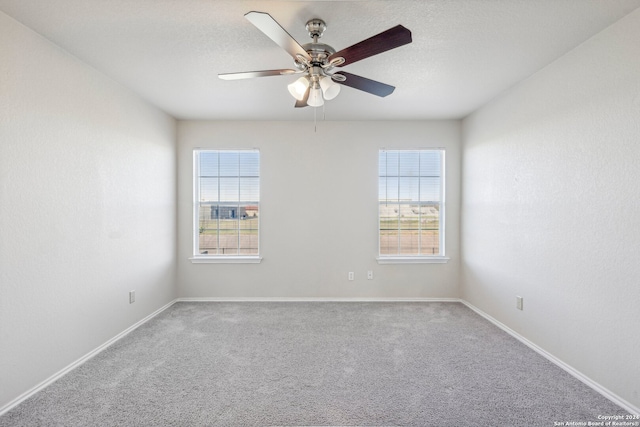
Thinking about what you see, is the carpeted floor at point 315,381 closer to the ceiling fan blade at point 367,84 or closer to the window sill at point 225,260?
the window sill at point 225,260

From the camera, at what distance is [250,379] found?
2141 millimetres

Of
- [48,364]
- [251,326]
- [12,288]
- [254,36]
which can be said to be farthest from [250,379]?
[254,36]

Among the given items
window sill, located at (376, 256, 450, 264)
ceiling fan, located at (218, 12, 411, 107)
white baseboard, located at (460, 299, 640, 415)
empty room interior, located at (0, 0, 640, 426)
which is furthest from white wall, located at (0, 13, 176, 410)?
white baseboard, located at (460, 299, 640, 415)

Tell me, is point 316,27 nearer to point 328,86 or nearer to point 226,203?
point 328,86

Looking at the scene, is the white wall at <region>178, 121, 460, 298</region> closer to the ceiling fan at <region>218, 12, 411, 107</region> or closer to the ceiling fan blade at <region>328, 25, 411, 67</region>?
the ceiling fan at <region>218, 12, 411, 107</region>

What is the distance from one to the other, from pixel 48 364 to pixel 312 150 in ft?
11.0

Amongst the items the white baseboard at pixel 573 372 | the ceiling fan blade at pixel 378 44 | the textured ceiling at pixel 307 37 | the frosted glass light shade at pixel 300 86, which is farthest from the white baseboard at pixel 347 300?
the frosted glass light shade at pixel 300 86

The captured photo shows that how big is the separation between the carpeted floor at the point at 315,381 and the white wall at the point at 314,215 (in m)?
0.83

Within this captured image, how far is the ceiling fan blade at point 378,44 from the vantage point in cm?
142

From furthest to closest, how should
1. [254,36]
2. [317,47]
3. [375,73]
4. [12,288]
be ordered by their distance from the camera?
1. [375,73]
2. [254,36]
3. [12,288]
4. [317,47]

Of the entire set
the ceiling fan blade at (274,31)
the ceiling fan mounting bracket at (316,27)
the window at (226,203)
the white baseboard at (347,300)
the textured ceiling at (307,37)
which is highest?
the textured ceiling at (307,37)

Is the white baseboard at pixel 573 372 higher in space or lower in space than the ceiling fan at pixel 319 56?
lower

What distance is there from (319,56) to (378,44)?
15.3 inches

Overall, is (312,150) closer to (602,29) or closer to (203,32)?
(203,32)
